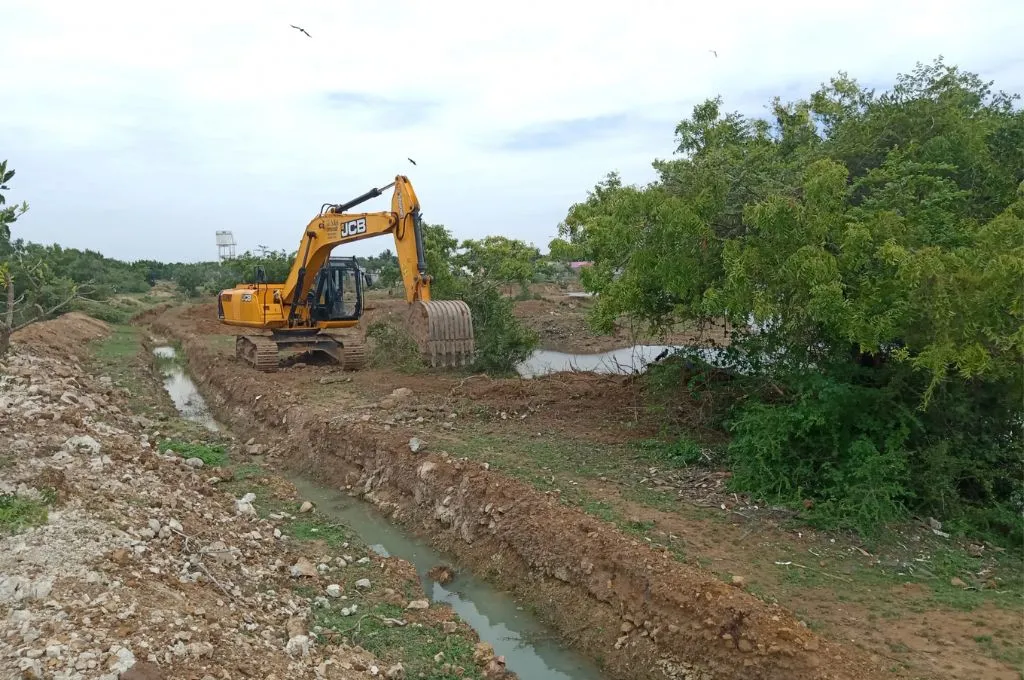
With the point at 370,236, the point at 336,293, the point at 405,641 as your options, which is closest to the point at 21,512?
the point at 405,641

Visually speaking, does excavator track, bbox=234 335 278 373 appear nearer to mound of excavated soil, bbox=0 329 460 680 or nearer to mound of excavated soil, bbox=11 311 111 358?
mound of excavated soil, bbox=11 311 111 358

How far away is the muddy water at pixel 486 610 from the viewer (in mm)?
6090

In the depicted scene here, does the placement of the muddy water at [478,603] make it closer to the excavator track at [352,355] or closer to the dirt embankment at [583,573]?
the dirt embankment at [583,573]

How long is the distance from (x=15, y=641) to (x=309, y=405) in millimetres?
8305

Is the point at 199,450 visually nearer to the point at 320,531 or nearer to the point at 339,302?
the point at 320,531

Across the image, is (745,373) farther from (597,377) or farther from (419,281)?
(419,281)

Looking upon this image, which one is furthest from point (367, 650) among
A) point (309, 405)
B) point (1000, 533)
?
point (309, 405)

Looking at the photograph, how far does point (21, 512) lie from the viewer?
6.29m

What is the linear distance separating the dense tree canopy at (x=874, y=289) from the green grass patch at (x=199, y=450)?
683cm

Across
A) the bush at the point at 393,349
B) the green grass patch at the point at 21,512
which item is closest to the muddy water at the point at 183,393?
the bush at the point at 393,349

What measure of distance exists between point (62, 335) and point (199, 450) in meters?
15.2

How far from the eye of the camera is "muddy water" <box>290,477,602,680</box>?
609 cm

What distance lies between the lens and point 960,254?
21.9 ft

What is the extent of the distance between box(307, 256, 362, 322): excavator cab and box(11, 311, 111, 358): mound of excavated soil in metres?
6.88
